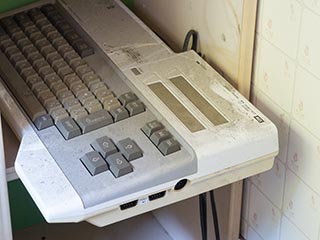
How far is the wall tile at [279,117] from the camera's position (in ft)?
3.43

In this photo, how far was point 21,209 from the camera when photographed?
61.1 inches

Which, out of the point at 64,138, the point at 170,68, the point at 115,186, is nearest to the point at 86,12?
the point at 170,68

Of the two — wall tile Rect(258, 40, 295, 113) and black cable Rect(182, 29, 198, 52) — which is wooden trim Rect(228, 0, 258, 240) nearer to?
wall tile Rect(258, 40, 295, 113)

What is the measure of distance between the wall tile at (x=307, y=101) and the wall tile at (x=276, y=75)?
15mm

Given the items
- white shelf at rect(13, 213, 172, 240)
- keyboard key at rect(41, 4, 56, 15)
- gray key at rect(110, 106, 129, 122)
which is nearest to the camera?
gray key at rect(110, 106, 129, 122)

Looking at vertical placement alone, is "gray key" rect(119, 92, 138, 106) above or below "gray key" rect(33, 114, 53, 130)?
above

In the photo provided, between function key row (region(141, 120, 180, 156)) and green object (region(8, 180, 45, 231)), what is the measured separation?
0.60 m

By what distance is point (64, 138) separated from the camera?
A: 0.99 m

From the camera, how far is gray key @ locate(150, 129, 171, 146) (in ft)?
3.17

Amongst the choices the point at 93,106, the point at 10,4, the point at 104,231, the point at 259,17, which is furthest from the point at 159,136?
the point at 104,231

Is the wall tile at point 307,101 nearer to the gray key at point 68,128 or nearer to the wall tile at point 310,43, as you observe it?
the wall tile at point 310,43

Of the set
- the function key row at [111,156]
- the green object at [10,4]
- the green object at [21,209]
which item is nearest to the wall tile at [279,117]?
the function key row at [111,156]

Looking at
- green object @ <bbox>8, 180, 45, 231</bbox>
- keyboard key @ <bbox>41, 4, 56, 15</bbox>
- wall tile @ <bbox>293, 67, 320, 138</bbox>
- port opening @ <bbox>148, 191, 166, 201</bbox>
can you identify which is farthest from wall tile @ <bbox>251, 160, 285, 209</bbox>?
green object @ <bbox>8, 180, 45, 231</bbox>

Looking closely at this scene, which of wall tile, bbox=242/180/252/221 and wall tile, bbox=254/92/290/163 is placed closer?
wall tile, bbox=254/92/290/163
